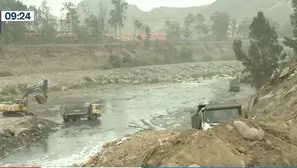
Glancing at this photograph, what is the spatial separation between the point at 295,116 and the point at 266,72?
27.3 meters

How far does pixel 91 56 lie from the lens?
281 feet

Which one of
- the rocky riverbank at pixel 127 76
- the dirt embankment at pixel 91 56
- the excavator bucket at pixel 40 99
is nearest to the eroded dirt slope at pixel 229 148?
the excavator bucket at pixel 40 99

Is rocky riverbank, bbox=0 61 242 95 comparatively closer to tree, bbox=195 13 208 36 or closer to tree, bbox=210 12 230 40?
tree, bbox=210 12 230 40

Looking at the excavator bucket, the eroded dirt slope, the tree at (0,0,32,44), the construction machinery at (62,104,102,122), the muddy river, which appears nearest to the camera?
the eroded dirt slope

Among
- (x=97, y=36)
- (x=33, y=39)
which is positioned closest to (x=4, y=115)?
(x=33, y=39)

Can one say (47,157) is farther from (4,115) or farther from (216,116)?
(4,115)

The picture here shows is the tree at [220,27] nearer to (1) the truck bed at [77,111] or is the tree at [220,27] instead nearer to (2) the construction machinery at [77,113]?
(2) the construction machinery at [77,113]

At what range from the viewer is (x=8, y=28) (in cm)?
7931

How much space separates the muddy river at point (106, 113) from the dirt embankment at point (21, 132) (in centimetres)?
78

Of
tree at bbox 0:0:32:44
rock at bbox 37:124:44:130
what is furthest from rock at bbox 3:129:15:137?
tree at bbox 0:0:32:44

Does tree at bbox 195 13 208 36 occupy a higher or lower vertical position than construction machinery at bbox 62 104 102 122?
higher

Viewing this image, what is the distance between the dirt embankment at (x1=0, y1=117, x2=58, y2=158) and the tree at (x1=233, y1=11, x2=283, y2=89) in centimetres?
1966

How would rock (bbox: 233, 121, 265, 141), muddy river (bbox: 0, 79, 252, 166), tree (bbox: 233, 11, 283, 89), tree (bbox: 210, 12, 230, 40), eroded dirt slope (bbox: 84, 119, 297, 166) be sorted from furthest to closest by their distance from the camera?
tree (bbox: 210, 12, 230, 40), tree (bbox: 233, 11, 283, 89), muddy river (bbox: 0, 79, 252, 166), rock (bbox: 233, 121, 265, 141), eroded dirt slope (bbox: 84, 119, 297, 166)

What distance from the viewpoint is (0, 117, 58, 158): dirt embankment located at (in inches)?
1024
